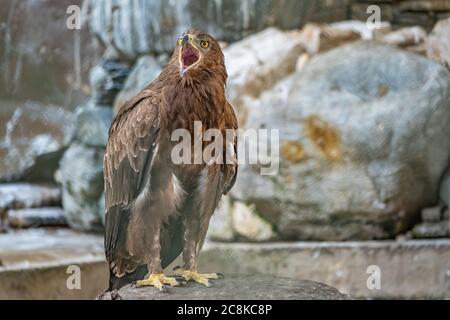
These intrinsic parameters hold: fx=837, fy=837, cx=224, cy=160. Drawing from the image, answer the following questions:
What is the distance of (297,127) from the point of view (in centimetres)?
324

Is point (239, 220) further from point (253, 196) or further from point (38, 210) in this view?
point (38, 210)

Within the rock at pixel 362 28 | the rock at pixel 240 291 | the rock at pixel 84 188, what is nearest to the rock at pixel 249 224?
the rock at pixel 362 28

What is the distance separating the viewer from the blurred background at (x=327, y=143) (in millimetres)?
3197

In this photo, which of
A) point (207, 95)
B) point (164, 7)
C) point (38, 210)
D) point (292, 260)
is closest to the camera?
point (207, 95)

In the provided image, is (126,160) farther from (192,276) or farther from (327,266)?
(327,266)

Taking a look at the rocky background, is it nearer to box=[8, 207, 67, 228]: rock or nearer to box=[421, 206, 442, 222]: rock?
box=[421, 206, 442, 222]: rock

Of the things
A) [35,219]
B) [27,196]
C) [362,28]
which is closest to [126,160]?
[362,28]

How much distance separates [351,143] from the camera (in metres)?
3.21

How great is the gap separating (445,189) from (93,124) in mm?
1735

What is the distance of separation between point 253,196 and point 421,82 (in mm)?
780

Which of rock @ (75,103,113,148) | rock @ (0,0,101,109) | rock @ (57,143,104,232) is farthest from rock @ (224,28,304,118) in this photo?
rock @ (0,0,101,109)

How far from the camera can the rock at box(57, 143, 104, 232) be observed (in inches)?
164

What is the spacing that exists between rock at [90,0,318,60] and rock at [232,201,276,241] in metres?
0.71
